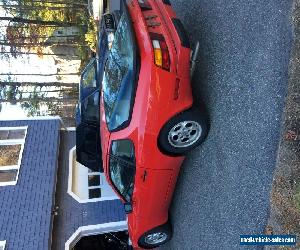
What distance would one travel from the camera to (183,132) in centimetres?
509

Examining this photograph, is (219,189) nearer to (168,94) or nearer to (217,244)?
(217,244)

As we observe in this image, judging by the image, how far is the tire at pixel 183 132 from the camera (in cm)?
491

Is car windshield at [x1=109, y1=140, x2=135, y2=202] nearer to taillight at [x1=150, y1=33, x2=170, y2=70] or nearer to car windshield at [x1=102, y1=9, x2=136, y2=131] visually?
car windshield at [x1=102, y1=9, x2=136, y2=131]

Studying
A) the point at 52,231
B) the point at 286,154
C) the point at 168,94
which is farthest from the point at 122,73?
the point at 52,231

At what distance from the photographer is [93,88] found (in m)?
7.17

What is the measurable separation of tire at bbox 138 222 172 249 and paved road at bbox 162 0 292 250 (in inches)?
12.1

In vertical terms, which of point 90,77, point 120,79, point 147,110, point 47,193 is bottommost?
point 47,193

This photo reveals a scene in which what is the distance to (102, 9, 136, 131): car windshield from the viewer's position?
498 centimetres

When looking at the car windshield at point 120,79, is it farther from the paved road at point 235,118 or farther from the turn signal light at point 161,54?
the paved road at point 235,118

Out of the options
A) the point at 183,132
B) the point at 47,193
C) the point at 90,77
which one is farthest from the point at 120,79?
the point at 47,193

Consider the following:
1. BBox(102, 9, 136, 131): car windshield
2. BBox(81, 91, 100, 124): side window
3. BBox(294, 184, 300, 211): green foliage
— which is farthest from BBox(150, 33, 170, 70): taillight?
BBox(81, 91, 100, 124): side window

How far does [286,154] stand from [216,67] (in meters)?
1.86

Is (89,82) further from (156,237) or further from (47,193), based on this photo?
(156,237)

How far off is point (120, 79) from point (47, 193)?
161 inches
